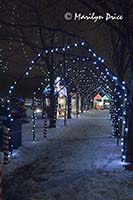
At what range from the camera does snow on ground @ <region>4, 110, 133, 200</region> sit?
35.6ft

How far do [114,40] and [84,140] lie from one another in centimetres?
769

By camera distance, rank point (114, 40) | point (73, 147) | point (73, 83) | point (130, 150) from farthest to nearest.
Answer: point (73, 83) < point (114, 40) < point (73, 147) < point (130, 150)

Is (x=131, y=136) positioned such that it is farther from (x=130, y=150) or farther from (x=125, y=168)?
(x=125, y=168)

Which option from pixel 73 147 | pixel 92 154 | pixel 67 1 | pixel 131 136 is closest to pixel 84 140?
pixel 73 147

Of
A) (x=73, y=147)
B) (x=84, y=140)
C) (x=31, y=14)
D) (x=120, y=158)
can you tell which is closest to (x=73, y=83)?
(x=31, y=14)

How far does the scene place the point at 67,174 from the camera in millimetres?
13469

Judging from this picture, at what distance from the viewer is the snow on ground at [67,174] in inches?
427

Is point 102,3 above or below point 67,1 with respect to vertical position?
below

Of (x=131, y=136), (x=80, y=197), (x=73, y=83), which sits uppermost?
(x=73, y=83)

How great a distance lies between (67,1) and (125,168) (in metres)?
18.1

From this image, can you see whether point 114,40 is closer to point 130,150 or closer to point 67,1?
point 67,1

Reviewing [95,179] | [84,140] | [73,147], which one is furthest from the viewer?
[84,140]

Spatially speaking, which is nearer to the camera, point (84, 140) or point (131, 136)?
point (131, 136)

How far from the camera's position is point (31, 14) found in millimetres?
30922
